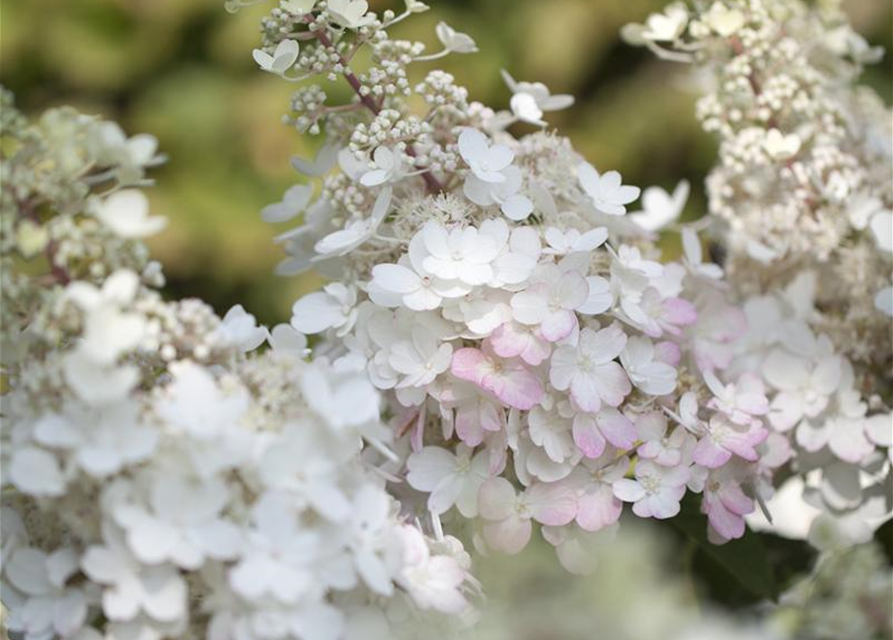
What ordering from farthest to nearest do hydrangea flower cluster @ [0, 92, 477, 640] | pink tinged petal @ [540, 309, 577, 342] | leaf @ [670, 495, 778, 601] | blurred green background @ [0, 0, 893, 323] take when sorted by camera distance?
blurred green background @ [0, 0, 893, 323] → leaf @ [670, 495, 778, 601] → pink tinged petal @ [540, 309, 577, 342] → hydrangea flower cluster @ [0, 92, 477, 640]

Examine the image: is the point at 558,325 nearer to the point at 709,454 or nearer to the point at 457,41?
the point at 709,454

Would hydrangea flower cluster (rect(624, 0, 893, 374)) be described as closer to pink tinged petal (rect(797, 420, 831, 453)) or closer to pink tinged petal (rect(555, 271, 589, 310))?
pink tinged petal (rect(797, 420, 831, 453))

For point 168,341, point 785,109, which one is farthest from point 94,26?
point 168,341

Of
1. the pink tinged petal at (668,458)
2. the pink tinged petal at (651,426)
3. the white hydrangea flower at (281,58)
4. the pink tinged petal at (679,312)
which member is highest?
the white hydrangea flower at (281,58)

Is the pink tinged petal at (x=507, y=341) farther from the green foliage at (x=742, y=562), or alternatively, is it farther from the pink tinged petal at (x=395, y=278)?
the green foliage at (x=742, y=562)

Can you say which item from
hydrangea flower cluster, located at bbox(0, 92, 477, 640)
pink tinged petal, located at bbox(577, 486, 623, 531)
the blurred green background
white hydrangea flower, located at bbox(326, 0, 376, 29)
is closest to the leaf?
pink tinged petal, located at bbox(577, 486, 623, 531)

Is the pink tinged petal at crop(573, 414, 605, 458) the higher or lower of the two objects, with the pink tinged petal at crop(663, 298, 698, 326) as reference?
lower

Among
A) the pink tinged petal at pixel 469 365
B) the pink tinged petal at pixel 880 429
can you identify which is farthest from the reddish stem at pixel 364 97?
the pink tinged petal at pixel 880 429

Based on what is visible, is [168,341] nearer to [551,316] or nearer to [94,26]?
[551,316]

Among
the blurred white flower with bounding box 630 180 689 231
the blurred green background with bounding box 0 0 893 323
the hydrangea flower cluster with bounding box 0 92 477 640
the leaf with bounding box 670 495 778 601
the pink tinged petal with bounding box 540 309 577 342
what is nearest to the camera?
the hydrangea flower cluster with bounding box 0 92 477 640
